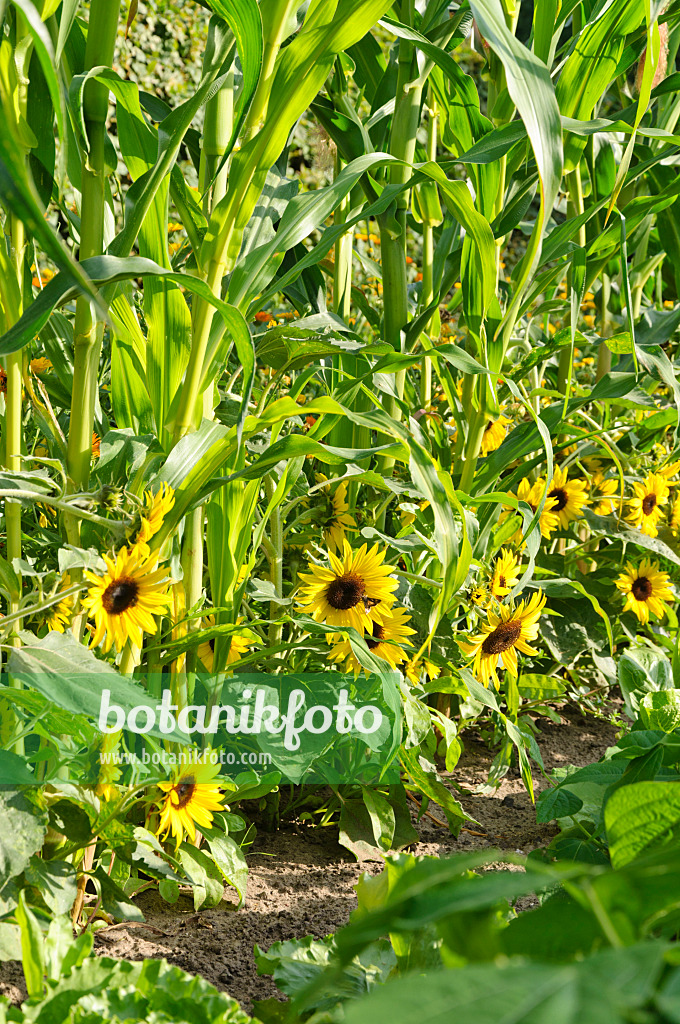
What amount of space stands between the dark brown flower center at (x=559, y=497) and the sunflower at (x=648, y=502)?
11 cm

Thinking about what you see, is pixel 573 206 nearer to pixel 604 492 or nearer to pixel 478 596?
pixel 604 492

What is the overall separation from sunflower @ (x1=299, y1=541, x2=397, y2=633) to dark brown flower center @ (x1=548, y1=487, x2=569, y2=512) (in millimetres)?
512

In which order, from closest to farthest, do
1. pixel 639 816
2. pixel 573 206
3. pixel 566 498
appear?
pixel 639 816 → pixel 566 498 → pixel 573 206

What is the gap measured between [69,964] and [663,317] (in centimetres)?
131

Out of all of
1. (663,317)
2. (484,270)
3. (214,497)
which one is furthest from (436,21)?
(214,497)

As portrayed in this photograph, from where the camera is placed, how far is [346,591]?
979 mm

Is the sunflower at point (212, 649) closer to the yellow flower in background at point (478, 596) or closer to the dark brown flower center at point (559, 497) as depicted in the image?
the yellow flower in background at point (478, 596)

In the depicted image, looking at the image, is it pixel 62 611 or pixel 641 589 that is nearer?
pixel 62 611

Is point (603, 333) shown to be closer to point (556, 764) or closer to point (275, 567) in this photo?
point (556, 764)

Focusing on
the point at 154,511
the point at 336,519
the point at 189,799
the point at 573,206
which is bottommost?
the point at 189,799

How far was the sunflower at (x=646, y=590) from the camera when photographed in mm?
1339

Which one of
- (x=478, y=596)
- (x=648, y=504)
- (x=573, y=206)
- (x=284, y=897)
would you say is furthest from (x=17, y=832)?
(x=573, y=206)

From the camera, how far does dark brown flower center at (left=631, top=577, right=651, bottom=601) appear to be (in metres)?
1.36

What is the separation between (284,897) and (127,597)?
43 centimetres
